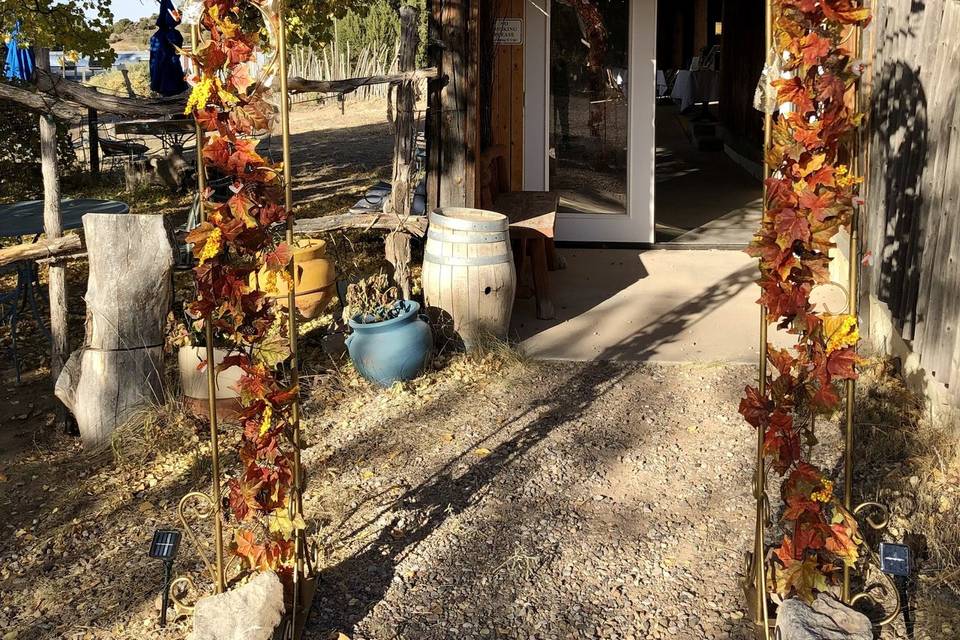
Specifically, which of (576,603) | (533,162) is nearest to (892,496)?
(576,603)

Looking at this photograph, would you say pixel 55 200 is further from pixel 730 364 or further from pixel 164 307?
pixel 730 364

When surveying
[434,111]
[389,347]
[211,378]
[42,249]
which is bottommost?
[389,347]

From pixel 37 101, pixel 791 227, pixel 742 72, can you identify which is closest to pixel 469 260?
pixel 37 101

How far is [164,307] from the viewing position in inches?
205

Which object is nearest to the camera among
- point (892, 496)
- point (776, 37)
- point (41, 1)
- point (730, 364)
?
point (776, 37)

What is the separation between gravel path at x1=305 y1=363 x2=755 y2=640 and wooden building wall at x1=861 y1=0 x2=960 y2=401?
36.9 inches

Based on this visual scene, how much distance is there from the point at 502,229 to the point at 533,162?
8.41 ft

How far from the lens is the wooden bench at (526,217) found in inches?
269

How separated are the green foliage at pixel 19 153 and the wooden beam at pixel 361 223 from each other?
5673 millimetres

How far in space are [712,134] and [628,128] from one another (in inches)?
281

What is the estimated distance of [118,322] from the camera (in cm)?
511

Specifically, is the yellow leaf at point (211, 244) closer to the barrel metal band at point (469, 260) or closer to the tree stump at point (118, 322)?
the tree stump at point (118, 322)

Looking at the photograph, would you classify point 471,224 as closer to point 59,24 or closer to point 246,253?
point 246,253

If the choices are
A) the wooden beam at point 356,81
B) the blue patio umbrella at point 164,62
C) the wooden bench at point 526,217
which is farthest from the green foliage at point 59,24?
the wooden bench at point 526,217
